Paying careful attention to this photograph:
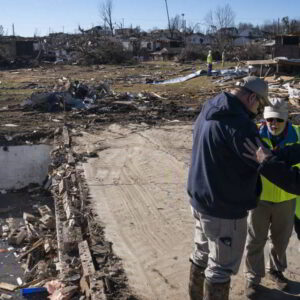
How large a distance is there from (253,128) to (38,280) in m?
4.94

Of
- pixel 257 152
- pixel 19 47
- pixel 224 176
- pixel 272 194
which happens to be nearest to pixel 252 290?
pixel 272 194

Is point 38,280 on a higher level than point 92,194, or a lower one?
lower

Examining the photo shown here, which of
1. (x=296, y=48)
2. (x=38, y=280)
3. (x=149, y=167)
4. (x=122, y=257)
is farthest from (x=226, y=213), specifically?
(x=296, y=48)

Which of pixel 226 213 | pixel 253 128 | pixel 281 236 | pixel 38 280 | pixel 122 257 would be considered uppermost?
pixel 253 128

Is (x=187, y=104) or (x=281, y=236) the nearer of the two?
(x=281, y=236)

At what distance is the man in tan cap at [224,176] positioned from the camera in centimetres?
385

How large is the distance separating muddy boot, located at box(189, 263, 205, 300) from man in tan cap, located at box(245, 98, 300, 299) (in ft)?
2.60

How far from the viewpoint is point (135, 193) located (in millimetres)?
9523

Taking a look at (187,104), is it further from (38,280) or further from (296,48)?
(296,48)

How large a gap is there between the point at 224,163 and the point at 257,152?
1.02 feet

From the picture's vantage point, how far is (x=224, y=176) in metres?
3.97

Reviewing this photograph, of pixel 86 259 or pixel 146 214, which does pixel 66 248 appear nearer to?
pixel 86 259

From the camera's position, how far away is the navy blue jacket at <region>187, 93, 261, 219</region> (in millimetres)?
3816

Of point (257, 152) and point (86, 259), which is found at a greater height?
point (257, 152)
